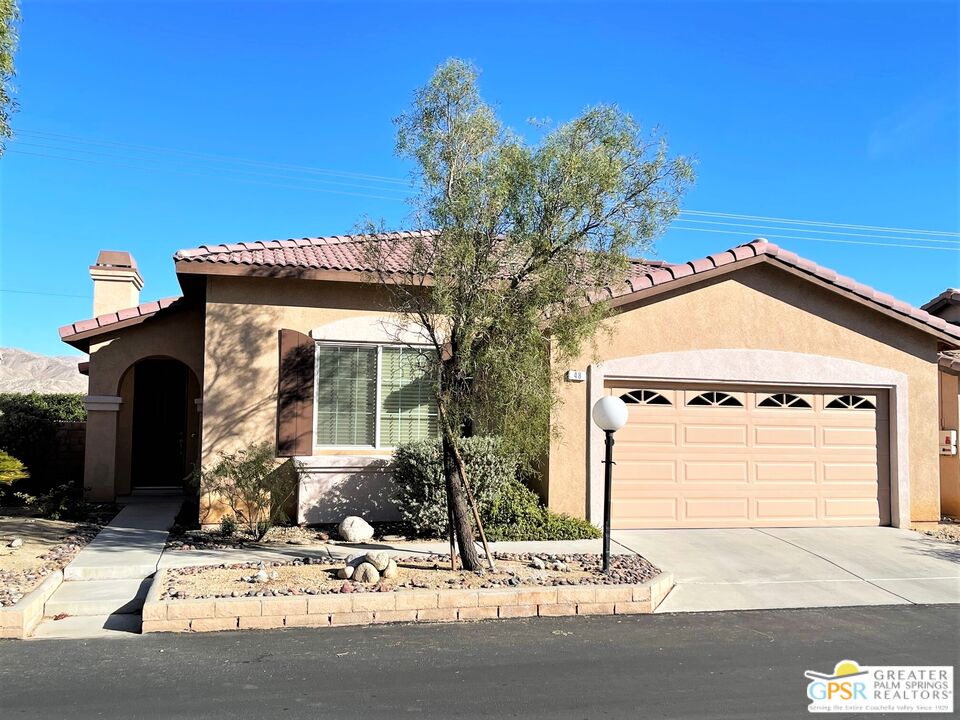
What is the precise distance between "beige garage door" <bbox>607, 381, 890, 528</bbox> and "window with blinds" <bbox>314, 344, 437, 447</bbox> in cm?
298

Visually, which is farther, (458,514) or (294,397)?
(294,397)

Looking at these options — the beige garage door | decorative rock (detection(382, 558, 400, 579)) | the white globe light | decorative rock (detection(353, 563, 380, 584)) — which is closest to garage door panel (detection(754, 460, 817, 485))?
the beige garage door

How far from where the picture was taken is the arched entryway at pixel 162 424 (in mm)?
15047

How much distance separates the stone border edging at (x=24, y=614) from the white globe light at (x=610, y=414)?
18.4 ft

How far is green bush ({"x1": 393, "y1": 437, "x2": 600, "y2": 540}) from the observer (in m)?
9.98

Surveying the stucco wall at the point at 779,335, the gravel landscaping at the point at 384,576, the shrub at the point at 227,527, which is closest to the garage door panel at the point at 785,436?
the stucco wall at the point at 779,335

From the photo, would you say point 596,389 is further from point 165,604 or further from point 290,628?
point 165,604

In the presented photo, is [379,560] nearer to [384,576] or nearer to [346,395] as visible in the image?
[384,576]

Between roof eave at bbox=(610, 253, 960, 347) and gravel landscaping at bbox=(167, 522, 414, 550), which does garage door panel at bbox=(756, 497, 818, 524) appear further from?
gravel landscaping at bbox=(167, 522, 414, 550)

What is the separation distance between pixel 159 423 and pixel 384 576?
9.89 metres

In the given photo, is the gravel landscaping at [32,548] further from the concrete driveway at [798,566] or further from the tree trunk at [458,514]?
the concrete driveway at [798,566]

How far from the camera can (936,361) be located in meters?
12.0

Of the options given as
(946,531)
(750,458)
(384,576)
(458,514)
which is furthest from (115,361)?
(946,531)

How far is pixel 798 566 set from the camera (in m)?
9.11
